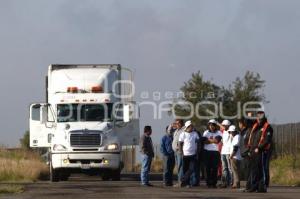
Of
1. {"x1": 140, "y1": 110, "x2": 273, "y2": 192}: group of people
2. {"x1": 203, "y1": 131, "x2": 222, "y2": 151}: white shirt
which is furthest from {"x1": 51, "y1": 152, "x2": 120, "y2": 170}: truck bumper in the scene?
{"x1": 203, "y1": 131, "x2": 222, "y2": 151}: white shirt

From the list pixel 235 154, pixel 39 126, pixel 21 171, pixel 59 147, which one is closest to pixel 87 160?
pixel 59 147

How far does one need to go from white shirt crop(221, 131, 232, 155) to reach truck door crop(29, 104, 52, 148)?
7.48 m

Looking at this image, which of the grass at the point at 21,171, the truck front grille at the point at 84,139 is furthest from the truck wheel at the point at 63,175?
the truck front grille at the point at 84,139

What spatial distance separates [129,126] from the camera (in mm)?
30938

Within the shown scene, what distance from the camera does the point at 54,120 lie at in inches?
1211

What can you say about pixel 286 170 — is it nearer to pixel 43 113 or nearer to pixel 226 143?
pixel 226 143

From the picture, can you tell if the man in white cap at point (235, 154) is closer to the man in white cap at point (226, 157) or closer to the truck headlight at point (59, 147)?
the man in white cap at point (226, 157)

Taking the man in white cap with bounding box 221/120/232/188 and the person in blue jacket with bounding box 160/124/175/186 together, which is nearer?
the man in white cap with bounding box 221/120/232/188

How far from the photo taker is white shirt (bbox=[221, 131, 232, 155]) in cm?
2531

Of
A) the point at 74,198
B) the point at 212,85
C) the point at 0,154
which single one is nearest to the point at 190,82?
the point at 212,85

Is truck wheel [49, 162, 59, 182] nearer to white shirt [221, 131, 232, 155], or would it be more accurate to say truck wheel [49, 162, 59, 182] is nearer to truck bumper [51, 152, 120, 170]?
truck bumper [51, 152, 120, 170]

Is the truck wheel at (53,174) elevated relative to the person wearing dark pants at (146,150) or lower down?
lower down

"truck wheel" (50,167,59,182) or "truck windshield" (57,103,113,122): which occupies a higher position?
"truck windshield" (57,103,113,122)

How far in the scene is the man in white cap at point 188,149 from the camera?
997 inches
